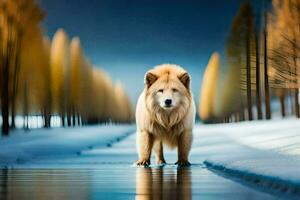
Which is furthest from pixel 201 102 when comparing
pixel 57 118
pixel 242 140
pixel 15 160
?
pixel 15 160

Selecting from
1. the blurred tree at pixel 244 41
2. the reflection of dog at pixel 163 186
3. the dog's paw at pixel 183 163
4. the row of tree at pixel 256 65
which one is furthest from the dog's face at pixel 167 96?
the blurred tree at pixel 244 41

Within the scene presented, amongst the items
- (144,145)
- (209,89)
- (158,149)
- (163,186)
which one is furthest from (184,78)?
(209,89)

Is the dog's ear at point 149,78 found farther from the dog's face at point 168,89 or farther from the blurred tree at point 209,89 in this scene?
the blurred tree at point 209,89

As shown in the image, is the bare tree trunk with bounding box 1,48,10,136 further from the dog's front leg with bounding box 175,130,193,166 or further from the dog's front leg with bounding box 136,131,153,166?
the dog's front leg with bounding box 175,130,193,166

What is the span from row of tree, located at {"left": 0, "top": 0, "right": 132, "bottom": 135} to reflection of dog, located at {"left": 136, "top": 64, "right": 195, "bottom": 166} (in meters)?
22.0

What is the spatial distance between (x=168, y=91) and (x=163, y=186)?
5099 mm

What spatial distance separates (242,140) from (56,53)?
40.7 m

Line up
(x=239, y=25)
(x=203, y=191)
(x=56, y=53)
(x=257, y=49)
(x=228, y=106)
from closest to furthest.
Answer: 1. (x=203, y=191)
2. (x=257, y=49)
3. (x=239, y=25)
4. (x=56, y=53)
5. (x=228, y=106)

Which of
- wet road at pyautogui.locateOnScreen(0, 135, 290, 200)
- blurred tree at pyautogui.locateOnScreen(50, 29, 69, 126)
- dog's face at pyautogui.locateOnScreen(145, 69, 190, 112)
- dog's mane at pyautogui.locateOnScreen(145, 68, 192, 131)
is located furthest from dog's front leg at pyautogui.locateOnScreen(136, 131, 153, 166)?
blurred tree at pyautogui.locateOnScreen(50, 29, 69, 126)

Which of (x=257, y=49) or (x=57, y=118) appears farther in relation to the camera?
(x=57, y=118)

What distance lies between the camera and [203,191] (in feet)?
27.7

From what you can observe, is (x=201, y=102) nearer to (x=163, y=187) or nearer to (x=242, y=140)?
(x=242, y=140)

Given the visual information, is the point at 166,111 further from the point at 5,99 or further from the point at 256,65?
the point at 256,65

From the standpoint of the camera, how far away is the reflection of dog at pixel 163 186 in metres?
7.75
